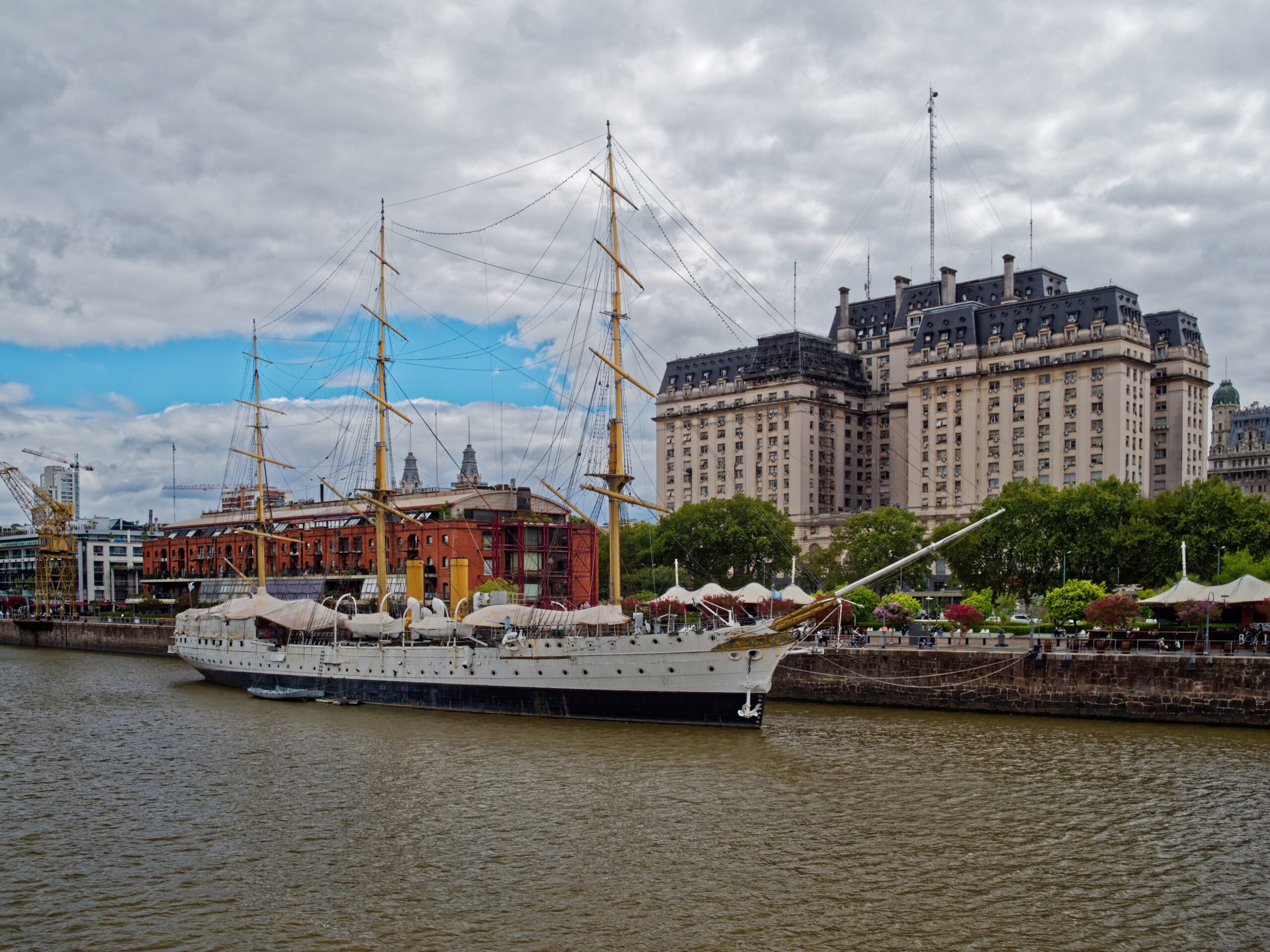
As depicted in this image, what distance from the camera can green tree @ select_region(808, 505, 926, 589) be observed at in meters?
115

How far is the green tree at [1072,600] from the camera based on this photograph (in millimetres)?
66000

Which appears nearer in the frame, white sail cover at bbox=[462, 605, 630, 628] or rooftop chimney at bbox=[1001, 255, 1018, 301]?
white sail cover at bbox=[462, 605, 630, 628]

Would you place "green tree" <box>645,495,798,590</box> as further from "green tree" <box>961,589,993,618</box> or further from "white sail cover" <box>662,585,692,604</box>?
"white sail cover" <box>662,585,692,604</box>

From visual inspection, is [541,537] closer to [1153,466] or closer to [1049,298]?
[1049,298]

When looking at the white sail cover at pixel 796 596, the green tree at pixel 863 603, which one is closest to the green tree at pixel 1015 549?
the green tree at pixel 863 603

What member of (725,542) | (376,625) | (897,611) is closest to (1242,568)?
(897,611)

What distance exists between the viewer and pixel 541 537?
379 feet

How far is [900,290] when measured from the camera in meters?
171

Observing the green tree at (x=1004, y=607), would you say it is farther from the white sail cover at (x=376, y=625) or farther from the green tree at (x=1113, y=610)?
the white sail cover at (x=376, y=625)

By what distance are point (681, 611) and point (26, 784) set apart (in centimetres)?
3997

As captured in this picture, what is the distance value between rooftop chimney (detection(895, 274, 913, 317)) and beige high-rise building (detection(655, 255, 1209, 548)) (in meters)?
0.29

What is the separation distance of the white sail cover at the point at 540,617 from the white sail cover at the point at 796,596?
12.9 m

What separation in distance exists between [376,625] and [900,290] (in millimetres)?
127088

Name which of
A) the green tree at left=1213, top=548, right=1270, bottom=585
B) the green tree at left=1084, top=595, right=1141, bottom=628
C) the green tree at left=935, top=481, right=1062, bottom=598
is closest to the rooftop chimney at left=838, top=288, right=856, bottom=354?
the green tree at left=935, top=481, right=1062, bottom=598
